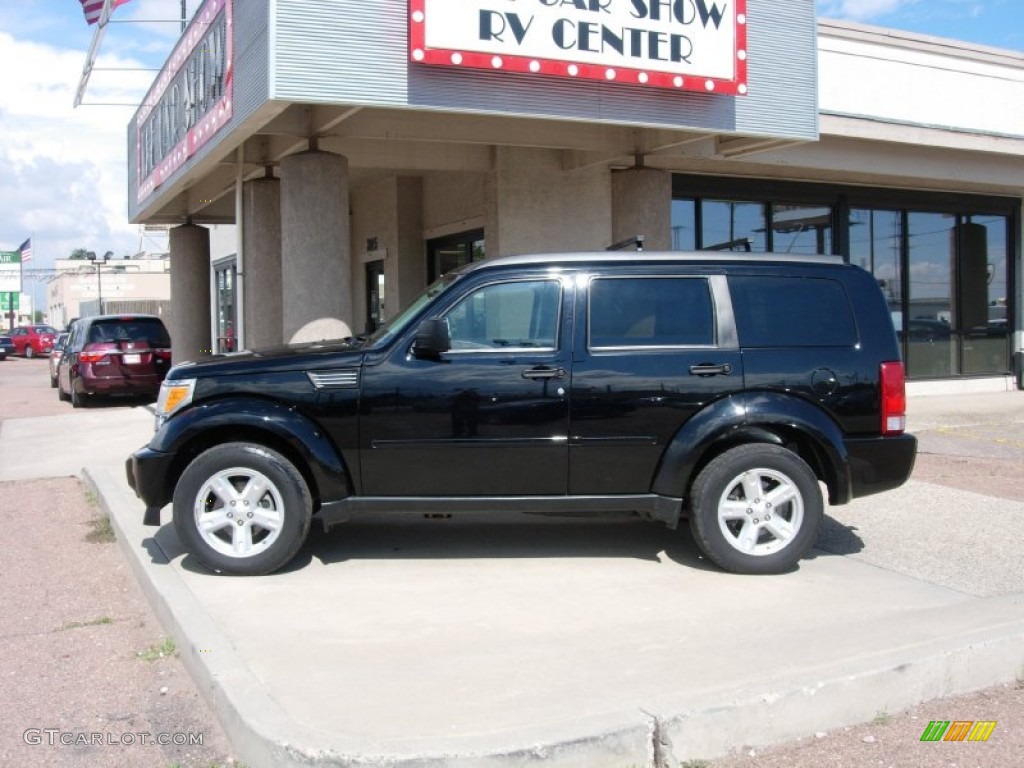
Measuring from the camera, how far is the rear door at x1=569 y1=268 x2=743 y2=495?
19.7 feet

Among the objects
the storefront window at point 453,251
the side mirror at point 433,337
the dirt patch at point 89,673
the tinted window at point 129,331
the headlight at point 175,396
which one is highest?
the storefront window at point 453,251

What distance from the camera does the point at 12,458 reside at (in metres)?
11.7

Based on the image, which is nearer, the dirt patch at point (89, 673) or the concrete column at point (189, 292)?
the dirt patch at point (89, 673)

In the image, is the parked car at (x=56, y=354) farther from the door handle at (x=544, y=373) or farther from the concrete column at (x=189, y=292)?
the door handle at (x=544, y=373)

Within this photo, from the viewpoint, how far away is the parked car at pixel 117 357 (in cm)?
1703

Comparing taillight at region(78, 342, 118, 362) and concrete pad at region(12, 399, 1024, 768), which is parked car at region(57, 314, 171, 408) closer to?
taillight at region(78, 342, 118, 362)

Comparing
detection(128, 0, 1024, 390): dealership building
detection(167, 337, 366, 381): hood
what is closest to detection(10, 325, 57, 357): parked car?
detection(128, 0, 1024, 390): dealership building

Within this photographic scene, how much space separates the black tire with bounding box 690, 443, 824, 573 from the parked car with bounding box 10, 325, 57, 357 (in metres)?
46.5

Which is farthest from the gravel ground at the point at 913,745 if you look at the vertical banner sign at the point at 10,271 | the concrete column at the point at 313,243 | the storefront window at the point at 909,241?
the vertical banner sign at the point at 10,271

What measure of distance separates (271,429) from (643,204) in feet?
25.2

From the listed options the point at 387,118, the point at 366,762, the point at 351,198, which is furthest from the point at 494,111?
the point at 351,198

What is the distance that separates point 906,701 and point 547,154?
9.48m

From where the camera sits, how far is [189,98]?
12430mm

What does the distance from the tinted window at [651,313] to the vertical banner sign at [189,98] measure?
217 inches
